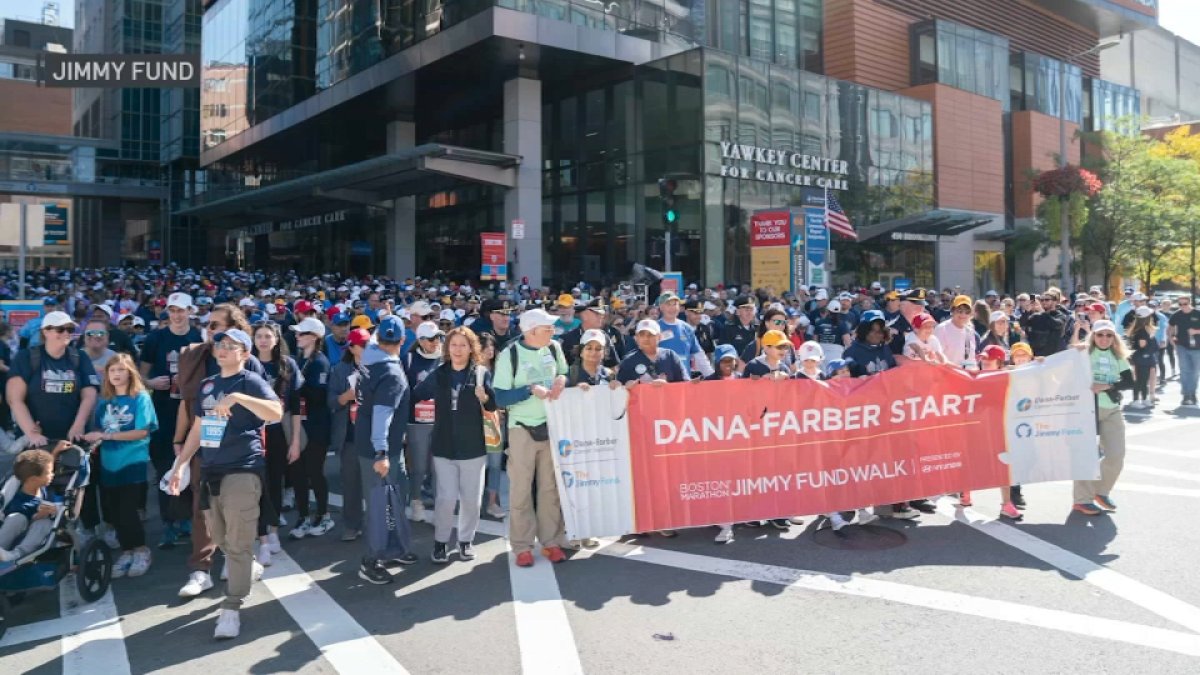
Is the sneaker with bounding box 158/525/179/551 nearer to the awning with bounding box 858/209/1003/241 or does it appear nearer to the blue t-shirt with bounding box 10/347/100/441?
the blue t-shirt with bounding box 10/347/100/441

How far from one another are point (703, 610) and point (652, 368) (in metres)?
2.28

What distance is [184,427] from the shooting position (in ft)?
20.6

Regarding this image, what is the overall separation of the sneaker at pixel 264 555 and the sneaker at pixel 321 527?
64cm

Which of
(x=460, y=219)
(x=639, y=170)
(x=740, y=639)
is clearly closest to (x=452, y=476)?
(x=740, y=639)

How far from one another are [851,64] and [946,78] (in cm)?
551

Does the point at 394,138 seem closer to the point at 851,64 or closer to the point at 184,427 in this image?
the point at 851,64

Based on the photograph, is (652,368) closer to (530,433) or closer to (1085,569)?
(530,433)

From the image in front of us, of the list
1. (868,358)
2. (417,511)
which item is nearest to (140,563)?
(417,511)

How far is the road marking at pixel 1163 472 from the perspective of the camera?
9.13 meters

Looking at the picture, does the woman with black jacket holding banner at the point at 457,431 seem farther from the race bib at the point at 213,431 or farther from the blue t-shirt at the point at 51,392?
the blue t-shirt at the point at 51,392

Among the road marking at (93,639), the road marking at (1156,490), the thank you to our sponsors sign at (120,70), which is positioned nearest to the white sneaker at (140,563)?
the road marking at (93,639)

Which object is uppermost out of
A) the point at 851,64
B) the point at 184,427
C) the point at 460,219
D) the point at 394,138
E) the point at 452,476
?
the point at 851,64

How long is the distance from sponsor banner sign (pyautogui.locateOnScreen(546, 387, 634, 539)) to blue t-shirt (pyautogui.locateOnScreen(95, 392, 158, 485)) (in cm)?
319

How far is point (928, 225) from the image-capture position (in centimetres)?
3256
